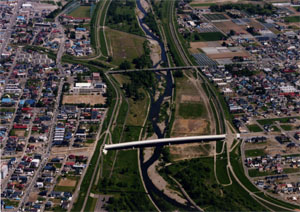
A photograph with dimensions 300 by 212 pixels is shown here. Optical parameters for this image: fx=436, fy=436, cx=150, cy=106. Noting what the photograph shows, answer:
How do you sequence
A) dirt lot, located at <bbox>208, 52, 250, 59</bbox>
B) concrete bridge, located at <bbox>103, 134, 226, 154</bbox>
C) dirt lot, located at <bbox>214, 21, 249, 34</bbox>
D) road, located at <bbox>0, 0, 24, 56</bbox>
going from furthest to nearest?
dirt lot, located at <bbox>214, 21, 249, 34</bbox>, road, located at <bbox>0, 0, 24, 56</bbox>, dirt lot, located at <bbox>208, 52, 250, 59</bbox>, concrete bridge, located at <bbox>103, 134, 226, 154</bbox>

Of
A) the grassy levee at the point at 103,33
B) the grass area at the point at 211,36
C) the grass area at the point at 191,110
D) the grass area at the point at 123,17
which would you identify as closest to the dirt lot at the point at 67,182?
the grass area at the point at 191,110

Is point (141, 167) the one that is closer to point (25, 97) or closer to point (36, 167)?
point (36, 167)

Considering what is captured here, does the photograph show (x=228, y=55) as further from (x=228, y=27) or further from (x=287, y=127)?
(x=287, y=127)

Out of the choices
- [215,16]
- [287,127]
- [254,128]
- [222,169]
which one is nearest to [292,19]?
[215,16]

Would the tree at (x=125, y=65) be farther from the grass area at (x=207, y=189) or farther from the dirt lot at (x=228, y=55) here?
the grass area at (x=207, y=189)

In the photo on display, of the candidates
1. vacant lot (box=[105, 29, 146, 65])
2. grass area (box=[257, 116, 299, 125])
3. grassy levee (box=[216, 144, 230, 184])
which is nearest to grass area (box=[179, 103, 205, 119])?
grass area (box=[257, 116, 299, 125])

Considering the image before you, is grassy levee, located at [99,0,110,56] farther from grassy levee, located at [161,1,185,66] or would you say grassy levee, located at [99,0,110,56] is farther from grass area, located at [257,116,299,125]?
grass area, located at [257,116,299,125]
